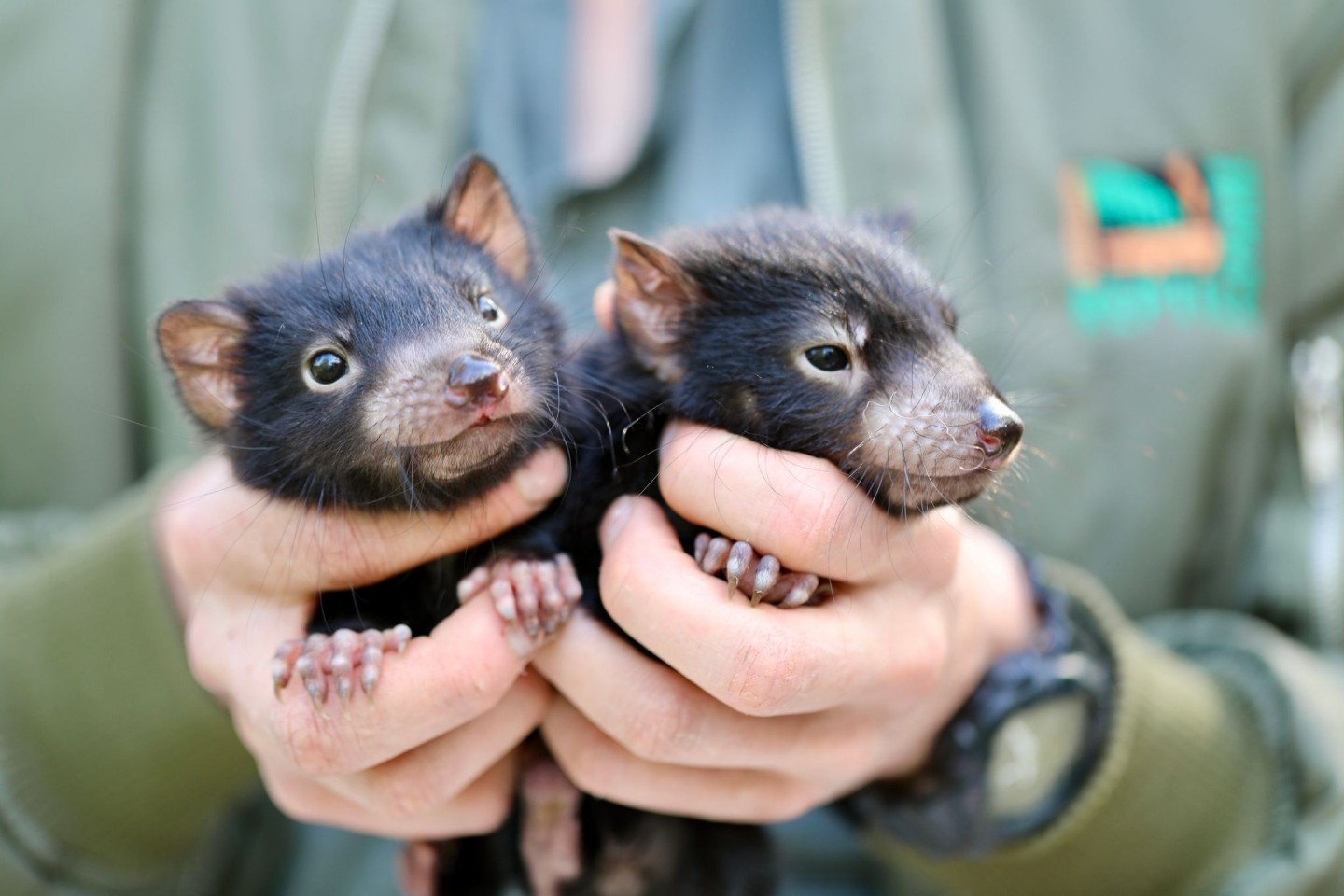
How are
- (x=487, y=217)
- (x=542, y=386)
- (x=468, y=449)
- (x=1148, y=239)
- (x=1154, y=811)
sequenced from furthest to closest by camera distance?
(x=1148, y=239), (x=1154, y=811), (x=487, y=217), (x=542, y=386), (x=468, y=449)

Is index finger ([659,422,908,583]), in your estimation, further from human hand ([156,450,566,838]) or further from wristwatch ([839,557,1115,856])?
wristwatch ([839,557,1115,856])

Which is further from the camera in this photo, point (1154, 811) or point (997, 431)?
point (1154, 811)

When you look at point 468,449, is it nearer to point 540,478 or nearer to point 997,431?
point 540,478

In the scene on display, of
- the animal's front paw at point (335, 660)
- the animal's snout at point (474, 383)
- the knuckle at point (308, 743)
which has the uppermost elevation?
the animal's snout at point (474, 383)

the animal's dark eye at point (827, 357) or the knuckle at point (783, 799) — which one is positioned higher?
the animal's dark eye at point (827, 357)

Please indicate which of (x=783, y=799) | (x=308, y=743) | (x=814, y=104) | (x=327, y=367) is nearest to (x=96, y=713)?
(x=308, y=743)

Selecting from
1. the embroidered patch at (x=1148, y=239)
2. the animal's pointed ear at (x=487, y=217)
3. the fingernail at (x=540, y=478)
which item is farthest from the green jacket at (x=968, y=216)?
the fingernail at (x=540, y=478)

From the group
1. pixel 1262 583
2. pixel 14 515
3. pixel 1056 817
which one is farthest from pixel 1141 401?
pixel 14 515

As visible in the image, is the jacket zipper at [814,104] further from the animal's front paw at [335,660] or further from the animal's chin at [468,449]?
the animal's front paw at [335,660]
